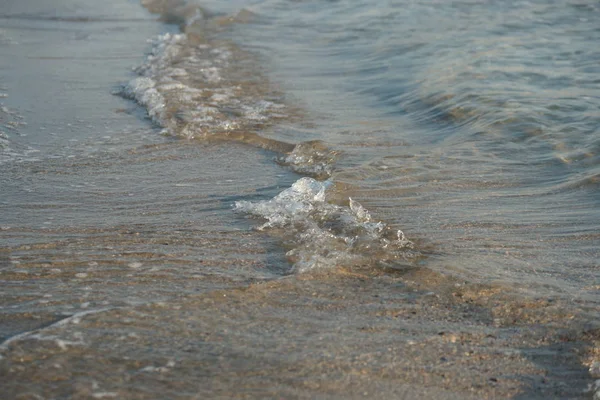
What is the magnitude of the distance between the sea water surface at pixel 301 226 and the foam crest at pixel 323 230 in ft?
0.06

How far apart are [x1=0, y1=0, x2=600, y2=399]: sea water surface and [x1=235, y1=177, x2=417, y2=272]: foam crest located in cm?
2

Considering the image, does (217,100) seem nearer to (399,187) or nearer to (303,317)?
(399,187)

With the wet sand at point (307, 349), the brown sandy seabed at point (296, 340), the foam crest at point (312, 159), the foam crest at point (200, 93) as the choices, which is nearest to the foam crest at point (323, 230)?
the brown sandy seabed at point (296, 340)

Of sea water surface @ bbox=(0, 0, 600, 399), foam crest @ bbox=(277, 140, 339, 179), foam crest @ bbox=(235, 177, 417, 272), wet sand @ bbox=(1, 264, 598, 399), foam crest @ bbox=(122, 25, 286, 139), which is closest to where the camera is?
wet sand @ bbox=(1, 264, 598, 399)

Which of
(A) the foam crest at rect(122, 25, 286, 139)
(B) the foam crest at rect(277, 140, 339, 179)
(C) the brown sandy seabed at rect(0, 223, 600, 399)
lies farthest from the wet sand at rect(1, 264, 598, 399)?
(A) the foam crest at rect(122, 25, 286, 139)

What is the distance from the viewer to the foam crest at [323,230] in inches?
150

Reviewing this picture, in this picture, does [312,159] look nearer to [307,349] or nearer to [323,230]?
[323,230]

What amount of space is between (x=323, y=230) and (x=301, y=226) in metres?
0.13

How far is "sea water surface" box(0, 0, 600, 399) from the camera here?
2842 mm

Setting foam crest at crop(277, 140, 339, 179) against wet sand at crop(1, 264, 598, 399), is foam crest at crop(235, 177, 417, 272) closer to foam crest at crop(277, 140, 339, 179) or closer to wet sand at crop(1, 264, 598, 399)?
wet sand at crop(1, 264, 598, 399)

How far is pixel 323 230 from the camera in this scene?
4.14 metres

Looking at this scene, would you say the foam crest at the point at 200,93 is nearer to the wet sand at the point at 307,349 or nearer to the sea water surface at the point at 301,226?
the sea water surface at the point at 301,226

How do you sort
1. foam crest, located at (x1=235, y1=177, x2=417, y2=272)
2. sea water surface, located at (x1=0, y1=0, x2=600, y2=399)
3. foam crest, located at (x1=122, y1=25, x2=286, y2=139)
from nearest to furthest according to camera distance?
sea water surface, located at (x1=0, y1=0, x2=600, y2=399) < foam crest, located at (x1=235, y1=177, x2=417, y2=272) < foam crest, located at (x1=122, y1=25, x2=286, y2=139)

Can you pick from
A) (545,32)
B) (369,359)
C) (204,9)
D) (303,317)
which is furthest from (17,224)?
(204,9)
